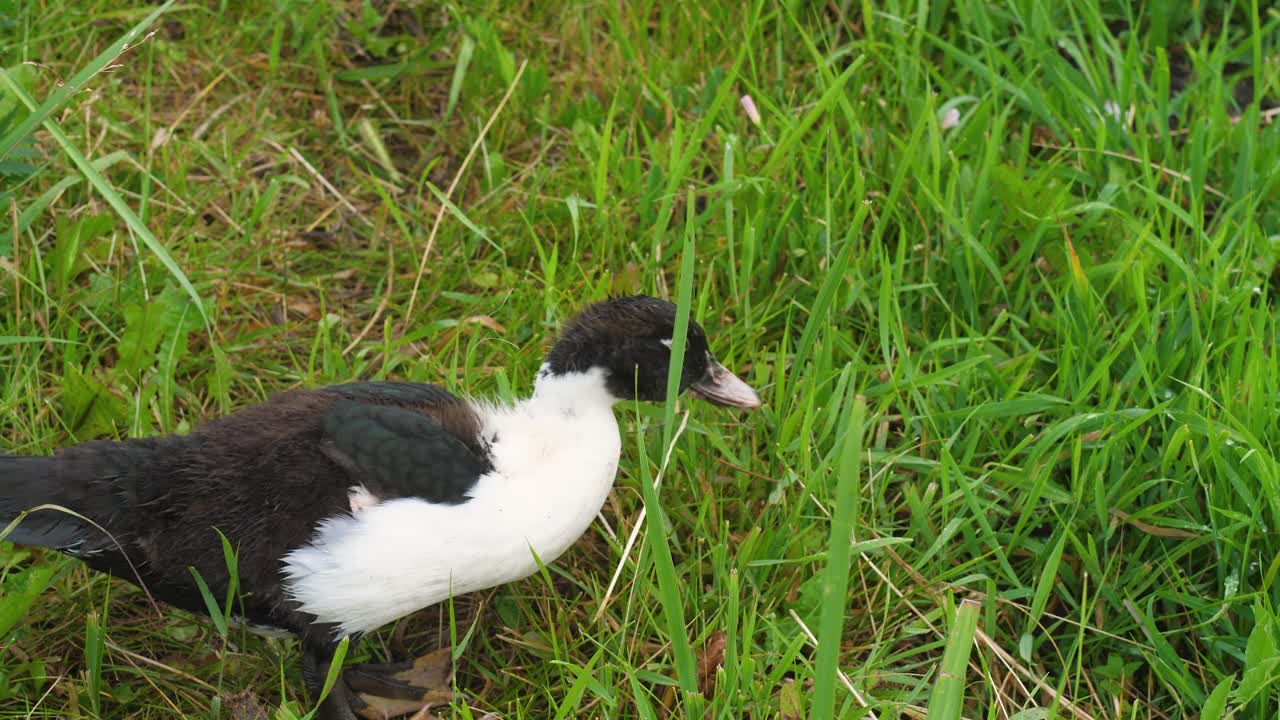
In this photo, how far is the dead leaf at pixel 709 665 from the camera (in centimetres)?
304

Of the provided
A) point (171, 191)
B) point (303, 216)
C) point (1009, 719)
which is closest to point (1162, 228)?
point (1009, 719)

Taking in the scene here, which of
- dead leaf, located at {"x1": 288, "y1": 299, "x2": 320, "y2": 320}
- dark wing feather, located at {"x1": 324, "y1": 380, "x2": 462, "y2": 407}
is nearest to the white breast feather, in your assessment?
dark wing feather, located at {"x1": 324, "y1": 380, "x2": 462, "y2": 407}

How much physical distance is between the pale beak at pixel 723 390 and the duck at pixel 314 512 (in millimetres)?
375

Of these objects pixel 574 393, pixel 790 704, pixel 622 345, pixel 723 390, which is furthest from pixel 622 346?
pixel 790 704

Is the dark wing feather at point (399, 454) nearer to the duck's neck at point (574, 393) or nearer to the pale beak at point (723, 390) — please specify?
the duck's neck at point (574, 393)

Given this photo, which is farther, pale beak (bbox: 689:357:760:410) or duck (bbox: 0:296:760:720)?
pale beak (bbox: 689:357:760:410)

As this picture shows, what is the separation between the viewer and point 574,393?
3074 mm

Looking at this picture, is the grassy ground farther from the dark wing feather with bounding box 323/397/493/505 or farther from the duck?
the dark wing feather with bounding box 323/397/493/505

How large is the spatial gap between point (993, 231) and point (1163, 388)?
699mm

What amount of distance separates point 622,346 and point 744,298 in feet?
2.71

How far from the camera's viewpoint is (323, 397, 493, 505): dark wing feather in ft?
9.30

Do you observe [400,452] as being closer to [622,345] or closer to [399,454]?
[399,454]

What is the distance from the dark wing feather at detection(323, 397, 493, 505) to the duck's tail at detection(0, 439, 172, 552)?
1.38ft

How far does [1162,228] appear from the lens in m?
3.79
